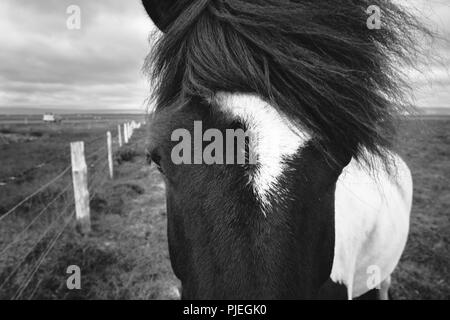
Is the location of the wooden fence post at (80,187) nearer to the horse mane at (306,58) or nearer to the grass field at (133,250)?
the grass field at (133,250)

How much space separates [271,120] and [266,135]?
8 cm

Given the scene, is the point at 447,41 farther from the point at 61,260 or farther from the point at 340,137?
the point at 61,260

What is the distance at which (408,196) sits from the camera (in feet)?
12.5

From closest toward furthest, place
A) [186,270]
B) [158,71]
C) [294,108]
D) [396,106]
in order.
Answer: [294,108] < [186,270] < [396,106] < [158,71]

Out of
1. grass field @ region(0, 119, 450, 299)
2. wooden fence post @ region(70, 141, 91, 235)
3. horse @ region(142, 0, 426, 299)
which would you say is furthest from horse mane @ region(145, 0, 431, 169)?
wooden fence post @ region(70, 141, 91, 235)

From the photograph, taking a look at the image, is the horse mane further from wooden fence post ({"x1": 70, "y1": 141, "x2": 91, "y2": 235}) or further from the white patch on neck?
wooden fence post ({"x1": 70, "y1": 141, "x2": 91, "y2": 235})

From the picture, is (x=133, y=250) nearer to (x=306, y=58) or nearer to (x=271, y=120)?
(x=271, y=120)

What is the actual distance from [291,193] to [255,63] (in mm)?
568

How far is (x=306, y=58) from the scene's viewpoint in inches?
52.1

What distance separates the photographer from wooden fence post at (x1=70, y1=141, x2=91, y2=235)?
206 inches

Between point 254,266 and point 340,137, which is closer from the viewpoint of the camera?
point 254,266

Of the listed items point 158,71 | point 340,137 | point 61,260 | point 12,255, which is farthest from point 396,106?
point 12,255

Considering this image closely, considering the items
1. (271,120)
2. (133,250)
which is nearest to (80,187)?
(133,250)

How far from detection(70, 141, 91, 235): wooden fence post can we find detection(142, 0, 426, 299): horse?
4.22 meters
